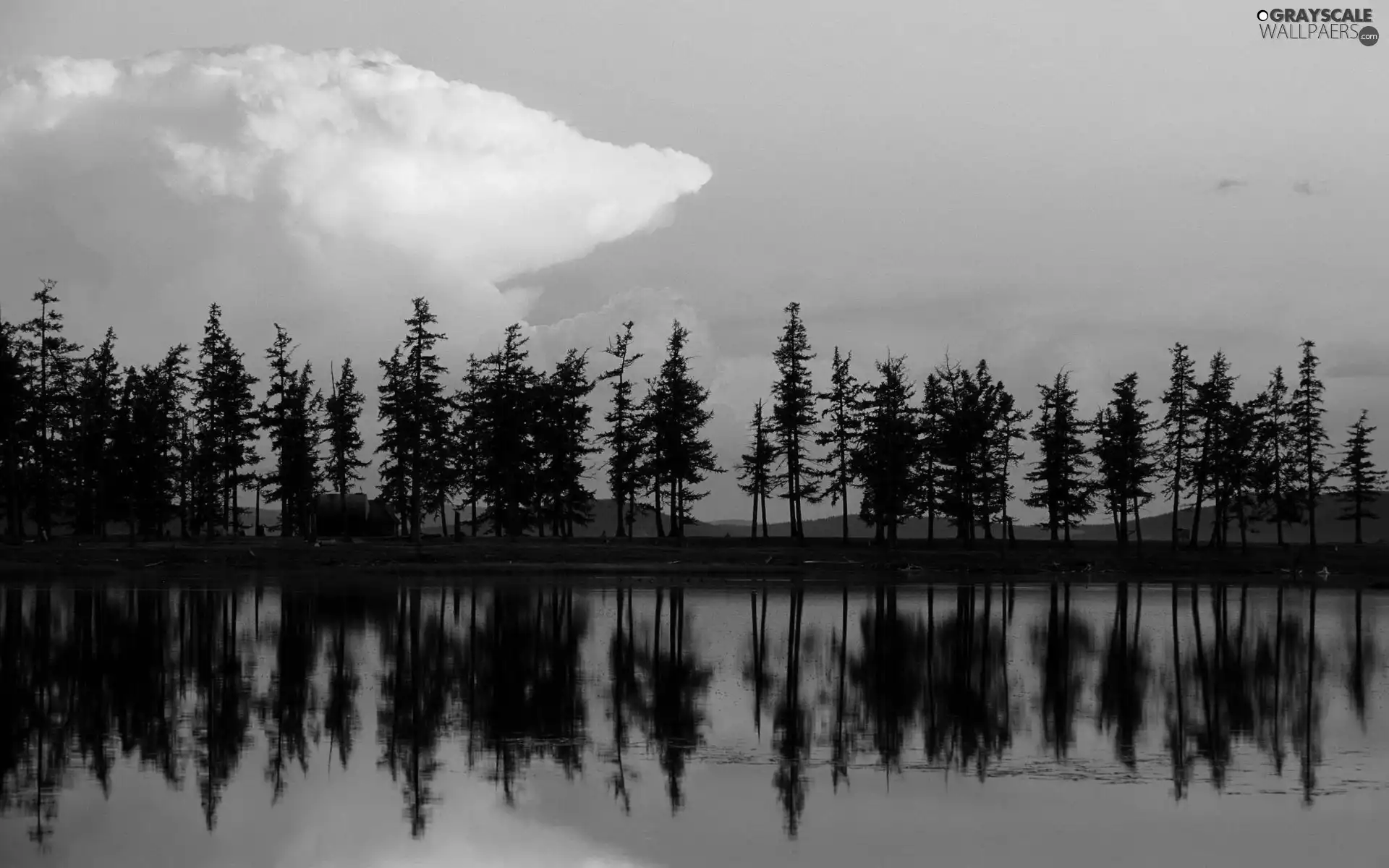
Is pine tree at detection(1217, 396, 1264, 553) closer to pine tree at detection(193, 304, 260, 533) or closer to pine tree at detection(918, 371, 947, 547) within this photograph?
pine tree at detection(918, 371, 947, 547)

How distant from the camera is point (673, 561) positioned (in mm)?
90312

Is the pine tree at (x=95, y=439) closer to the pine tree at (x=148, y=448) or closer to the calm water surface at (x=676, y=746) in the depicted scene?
the pine tree at (x=148, y=448)

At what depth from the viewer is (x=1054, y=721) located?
25.2m

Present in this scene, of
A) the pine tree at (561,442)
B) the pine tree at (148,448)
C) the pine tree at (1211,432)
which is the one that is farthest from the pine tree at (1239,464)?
the pine tree at (148,448)

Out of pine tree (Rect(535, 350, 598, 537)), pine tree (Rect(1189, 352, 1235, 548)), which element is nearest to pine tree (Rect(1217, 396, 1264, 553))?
pine tree (Rect(1189, 352, 1235, 548))

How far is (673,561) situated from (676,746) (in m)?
68.3

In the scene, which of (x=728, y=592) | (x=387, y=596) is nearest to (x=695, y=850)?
(x=387, y=596)

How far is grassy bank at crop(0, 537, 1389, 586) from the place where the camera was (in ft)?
262

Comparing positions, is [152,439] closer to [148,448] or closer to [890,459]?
[148,448]

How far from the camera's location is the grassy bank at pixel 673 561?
80.0 m

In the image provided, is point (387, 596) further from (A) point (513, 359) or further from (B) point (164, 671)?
(A) point (513, 359)

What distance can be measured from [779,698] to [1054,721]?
524 cm

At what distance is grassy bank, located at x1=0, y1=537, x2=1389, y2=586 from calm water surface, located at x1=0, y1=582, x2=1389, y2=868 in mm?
38564

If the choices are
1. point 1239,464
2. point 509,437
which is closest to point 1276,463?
point 1239,464
